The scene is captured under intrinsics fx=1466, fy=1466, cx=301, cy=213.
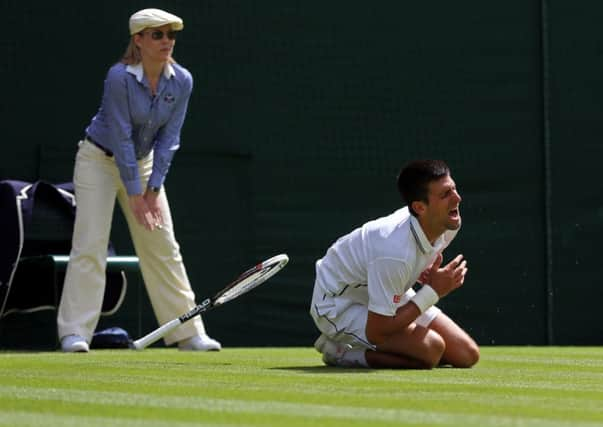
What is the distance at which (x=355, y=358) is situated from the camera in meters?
6.54

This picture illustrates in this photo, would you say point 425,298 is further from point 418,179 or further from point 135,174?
point 135,174

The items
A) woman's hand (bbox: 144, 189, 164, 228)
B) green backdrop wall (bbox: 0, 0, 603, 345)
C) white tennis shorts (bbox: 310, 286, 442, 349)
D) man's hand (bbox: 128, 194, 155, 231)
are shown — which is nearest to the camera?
white tennis shorts (bbox: 310, 286, 442, 349)

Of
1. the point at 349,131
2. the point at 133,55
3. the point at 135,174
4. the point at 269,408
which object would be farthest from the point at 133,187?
the point at 269,408

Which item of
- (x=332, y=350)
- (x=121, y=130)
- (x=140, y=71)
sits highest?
(x=140, y=71)

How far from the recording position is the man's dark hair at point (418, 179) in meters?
6.20

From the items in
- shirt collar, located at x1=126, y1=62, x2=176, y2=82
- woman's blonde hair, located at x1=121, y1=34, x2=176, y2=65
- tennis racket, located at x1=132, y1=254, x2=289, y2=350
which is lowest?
tennis racket, located at x1=132, y1=254, x2=289, y2=350

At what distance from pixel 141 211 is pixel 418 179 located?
7.36 feet

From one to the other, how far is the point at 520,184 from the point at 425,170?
4.58 m

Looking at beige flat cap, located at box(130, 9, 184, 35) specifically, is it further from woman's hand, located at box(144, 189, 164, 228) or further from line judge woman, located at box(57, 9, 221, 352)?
woman's hand, located at box(144, 189, 164, 228)

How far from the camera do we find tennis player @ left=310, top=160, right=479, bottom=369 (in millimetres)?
6074

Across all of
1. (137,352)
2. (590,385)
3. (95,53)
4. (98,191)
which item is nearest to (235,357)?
(137,352)

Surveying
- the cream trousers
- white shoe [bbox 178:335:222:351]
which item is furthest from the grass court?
white shoe [bbox 178:335:222:351]

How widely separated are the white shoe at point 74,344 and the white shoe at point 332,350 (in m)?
1.67

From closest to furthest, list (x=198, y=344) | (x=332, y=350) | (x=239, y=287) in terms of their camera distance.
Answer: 1. (x=332, y=350)
2. (x=239, y=287)
3. (x=198, y=344)
